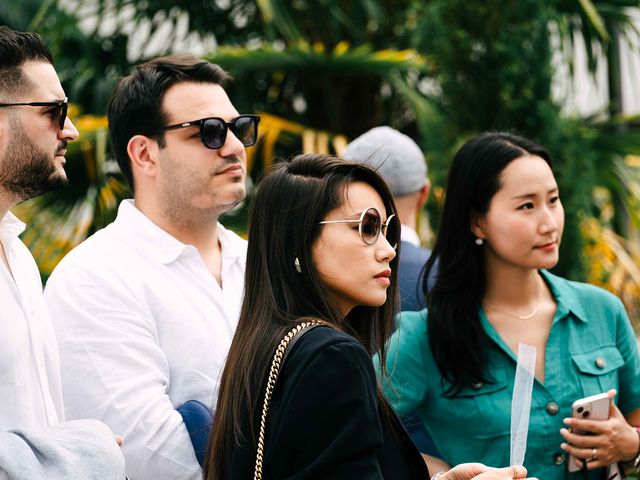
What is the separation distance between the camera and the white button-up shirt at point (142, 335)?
2412 millimetres

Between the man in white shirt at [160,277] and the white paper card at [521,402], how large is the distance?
29.5 inches

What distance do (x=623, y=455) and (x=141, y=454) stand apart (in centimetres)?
124

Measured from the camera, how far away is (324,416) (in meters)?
1.75

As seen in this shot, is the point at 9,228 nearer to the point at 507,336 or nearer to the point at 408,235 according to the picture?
the point at 507,336

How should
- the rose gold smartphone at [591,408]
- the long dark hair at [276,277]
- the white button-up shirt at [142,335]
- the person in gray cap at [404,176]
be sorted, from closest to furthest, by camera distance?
the long dark hair at [276,277] < the white button-up shirt at [142,335] < the rose gold smartphone at [591,408] < the person in gray cap at [404,176]

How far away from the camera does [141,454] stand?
241 cm

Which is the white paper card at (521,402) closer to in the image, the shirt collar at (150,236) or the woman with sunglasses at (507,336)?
the woman with sunglasses at (507,336)

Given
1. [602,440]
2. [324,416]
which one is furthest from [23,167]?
[602,440]

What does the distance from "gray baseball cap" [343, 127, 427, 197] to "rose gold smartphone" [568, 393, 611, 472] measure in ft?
3.86

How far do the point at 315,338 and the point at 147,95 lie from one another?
1.39 metres

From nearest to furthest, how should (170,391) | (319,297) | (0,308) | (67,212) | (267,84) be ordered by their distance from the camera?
(319,297), (0,308), (170,391), (67,212), (267,84)

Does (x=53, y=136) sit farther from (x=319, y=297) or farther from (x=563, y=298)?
(x=563, y=298)

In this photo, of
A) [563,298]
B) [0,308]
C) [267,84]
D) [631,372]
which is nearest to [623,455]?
[631,372]

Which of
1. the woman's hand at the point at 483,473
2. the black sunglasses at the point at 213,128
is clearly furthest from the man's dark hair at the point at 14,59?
the woman's hand at the point at 483,473
